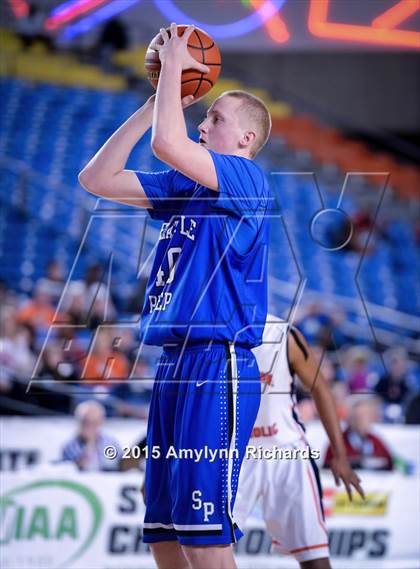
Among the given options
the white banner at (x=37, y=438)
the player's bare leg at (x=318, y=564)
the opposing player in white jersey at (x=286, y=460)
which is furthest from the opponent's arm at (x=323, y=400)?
the white banner at (x=37, y=438)

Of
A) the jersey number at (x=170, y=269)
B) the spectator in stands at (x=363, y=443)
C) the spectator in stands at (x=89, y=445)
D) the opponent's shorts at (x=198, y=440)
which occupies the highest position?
the spectator in stands at (x=363, y=443)

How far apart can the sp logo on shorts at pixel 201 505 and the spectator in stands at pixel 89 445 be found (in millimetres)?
2978

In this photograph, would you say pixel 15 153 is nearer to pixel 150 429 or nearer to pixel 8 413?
pixel 8 413

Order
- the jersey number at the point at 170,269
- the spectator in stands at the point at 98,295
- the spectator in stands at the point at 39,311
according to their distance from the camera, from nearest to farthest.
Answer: the jersey number at the point at 170,269
the spectator in stands at the point at 98,295
the spectator in stands at the point at 39,311

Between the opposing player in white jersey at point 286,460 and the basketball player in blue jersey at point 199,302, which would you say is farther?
the opposing player in white jersey at point 286,460

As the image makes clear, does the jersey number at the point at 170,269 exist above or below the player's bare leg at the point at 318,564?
above

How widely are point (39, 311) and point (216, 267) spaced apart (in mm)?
5622

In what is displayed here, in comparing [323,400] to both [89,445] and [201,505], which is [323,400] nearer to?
[201,505]

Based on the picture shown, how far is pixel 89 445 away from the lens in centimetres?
609

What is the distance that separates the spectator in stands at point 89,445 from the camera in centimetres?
596

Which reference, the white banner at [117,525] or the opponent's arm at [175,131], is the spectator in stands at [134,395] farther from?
the opponent's arm at [175,131]

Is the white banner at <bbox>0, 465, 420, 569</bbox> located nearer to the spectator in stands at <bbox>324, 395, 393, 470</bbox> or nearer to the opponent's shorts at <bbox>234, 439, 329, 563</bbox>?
the spectator in stands at <bbox>324, 395, 393, 470</bbox>

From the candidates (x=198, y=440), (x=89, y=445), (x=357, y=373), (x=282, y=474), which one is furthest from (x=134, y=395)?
(x=198, y=440)

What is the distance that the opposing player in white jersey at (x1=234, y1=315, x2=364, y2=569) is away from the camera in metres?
4.22
